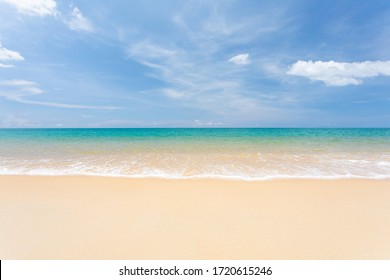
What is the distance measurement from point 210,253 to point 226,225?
680 mm

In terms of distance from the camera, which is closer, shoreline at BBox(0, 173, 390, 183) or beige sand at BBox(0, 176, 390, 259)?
beige sand at BBox(0, 176, 390, 259)

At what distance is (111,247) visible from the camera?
257 cm

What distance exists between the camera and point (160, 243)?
2.65 metres

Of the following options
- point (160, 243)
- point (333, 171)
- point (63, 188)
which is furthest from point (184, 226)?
point (333, 171)

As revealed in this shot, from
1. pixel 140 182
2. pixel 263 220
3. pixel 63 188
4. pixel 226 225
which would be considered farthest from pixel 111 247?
pixel 63 188

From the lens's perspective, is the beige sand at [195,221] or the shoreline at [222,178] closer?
the beige sand at [195,221]

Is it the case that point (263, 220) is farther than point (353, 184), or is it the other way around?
point (353, 184)

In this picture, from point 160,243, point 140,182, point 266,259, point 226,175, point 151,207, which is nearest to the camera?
point 266,259

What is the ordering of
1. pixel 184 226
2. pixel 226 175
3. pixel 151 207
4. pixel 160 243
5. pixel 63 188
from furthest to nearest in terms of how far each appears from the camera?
pixel 226 175
pixel 63 188
pixel 151 207
pixel 184 226
pixel 160 243

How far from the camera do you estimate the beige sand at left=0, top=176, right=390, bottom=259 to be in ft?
8.24

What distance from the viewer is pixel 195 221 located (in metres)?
3.19

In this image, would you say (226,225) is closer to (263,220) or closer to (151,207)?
(263,220)

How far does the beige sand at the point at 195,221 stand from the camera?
251cm

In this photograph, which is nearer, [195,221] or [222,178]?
[195,221]
